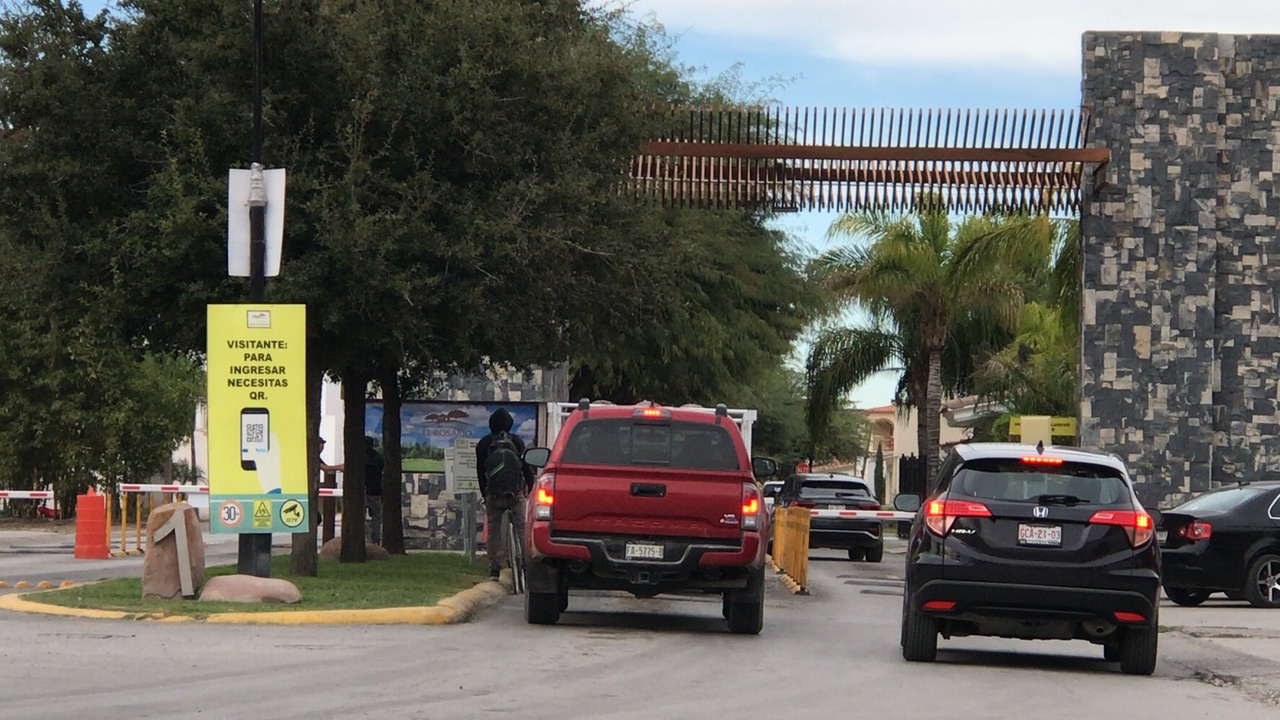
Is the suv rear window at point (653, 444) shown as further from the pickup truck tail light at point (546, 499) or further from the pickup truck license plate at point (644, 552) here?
the pickup truck license plate at point (644, 552)

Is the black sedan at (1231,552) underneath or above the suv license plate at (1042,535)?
underneath

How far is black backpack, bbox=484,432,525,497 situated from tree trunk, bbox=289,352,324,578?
6.24 ft

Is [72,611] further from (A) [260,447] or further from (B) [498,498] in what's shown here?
(B) [498,498]

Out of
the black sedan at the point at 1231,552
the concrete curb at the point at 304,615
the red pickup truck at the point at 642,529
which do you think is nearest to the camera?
the concrete curb at the point at 304,615

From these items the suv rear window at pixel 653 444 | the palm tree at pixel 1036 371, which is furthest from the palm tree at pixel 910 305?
the suv rear window at pixel 653 444

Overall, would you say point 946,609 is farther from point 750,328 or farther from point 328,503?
point 750,328

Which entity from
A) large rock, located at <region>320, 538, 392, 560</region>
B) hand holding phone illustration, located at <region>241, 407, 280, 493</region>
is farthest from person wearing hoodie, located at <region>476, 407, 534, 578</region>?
hand holding phone illustration, located at <region>241, 407, 280, 493</region>

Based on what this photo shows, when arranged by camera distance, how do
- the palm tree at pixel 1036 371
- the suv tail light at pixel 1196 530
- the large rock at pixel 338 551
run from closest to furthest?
the suv tail light at pixel 1196 530
the large rock at pixel 338 551
the palm tree at pixel 1036 371

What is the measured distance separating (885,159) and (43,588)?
13.6 metres

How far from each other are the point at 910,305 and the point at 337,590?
104 ft

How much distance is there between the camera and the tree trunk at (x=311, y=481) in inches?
806

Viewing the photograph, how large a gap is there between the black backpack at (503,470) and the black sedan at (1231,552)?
7618 mm

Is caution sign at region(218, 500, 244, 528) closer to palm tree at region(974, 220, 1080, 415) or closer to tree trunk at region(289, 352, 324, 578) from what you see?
tree trunk at region(289, 352, 324, 578)

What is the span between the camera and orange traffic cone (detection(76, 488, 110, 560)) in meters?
29.3
